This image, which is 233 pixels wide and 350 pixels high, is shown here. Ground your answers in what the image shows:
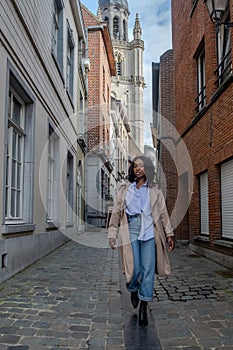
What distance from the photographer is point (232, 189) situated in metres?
7.86

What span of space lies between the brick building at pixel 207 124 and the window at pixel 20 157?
3.87 meters

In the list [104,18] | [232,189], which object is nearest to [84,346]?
[232,189]

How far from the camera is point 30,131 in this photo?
7.72 meters

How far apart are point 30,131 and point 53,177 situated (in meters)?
3.55

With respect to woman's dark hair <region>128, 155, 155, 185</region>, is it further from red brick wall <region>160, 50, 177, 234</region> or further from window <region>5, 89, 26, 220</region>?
red brick wall <region>160, 50, 177, 234</region>

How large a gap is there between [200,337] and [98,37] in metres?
22.6

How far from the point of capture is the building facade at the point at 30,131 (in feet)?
19.5

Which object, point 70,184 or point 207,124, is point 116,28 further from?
point 207,124

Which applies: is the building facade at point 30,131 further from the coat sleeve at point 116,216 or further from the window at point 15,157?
the coat sleeve at point 116,216

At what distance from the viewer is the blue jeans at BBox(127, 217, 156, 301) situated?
3.94 meters

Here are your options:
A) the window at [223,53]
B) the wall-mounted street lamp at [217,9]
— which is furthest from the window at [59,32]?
the wall-mounted street lamp at [217,9]

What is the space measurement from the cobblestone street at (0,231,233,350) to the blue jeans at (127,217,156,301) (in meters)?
0.36

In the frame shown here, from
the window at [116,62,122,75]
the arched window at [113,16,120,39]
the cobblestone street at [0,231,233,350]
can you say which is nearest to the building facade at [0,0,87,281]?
the cobblestone street at [0,231,233,350]

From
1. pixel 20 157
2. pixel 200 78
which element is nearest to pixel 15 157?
pixel 20 157
